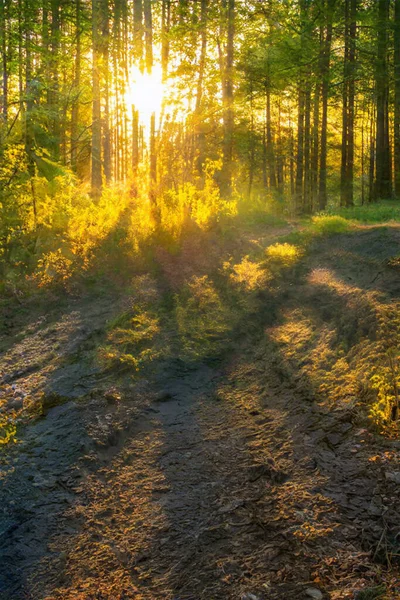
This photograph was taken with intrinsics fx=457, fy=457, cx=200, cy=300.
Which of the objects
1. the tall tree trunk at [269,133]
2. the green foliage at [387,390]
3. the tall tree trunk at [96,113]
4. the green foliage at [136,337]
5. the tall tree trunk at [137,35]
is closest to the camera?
the green foliage at [387,390]

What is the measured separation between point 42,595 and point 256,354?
3160mm

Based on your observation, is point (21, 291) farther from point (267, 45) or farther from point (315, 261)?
point (267, 45)

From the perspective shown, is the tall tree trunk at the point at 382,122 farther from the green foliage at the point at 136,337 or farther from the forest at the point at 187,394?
the green foliage at the point at 136,337

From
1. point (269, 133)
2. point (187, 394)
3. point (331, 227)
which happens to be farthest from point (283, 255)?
point (269, 133)

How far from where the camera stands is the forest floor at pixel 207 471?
93.3 inches

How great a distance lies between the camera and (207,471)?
3264mm

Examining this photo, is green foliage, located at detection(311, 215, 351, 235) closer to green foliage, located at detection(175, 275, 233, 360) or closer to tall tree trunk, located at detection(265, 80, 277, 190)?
green foliage, located at detection(175, 275, 233, 360)

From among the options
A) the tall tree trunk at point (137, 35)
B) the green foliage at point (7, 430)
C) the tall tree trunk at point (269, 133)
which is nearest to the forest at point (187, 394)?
the green foliage at point (7, 430)

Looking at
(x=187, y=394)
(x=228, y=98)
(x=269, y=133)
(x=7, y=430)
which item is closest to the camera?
(x=7, y=430)

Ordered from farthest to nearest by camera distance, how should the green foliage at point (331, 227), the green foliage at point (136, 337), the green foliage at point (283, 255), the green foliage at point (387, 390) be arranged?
1. the green foliage at point (331, 227)
2. the green foliage at point (283, 255)
3. the green foliage at point (136, 337)
4. the green foliage at point (387, 390)

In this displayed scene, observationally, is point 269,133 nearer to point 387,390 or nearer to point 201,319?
point 201,319

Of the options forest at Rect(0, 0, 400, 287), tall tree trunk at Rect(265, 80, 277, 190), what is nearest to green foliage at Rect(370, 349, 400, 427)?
forest at Rect(0, 0, 400, 287)

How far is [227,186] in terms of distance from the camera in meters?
15.0

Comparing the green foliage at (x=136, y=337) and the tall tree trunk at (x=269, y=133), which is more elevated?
the tall tree trunk at (x=269, y=133)
